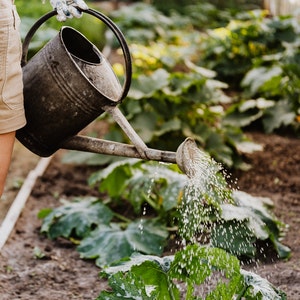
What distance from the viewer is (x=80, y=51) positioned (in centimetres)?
283

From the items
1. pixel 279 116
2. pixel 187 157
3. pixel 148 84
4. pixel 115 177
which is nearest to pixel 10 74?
pixel 187 157

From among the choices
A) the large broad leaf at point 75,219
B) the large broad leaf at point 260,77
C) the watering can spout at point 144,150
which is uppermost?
the watering can spout at point 144,150

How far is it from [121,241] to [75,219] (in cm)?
39

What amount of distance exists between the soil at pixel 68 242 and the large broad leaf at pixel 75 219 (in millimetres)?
77

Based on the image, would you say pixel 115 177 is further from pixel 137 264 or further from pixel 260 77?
pixel 260 77

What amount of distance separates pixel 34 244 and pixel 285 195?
162cm

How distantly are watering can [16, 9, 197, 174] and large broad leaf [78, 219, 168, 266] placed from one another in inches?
33.7

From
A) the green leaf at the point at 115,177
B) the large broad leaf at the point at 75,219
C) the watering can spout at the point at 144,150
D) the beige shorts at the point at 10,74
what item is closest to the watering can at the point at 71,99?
the watering can spout at the point at 144,150

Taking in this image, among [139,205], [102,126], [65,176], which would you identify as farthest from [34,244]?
[102,126]

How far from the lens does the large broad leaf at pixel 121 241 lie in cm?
340

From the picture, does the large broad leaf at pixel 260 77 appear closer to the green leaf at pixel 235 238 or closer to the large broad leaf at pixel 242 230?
the large broad leaf at pixel 242 230

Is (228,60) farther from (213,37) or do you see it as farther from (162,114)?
(162,114)

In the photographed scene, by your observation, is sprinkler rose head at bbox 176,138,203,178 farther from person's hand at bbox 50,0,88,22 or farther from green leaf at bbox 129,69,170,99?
green leaf at bbox 129,69,170,99

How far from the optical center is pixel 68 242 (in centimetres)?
376
